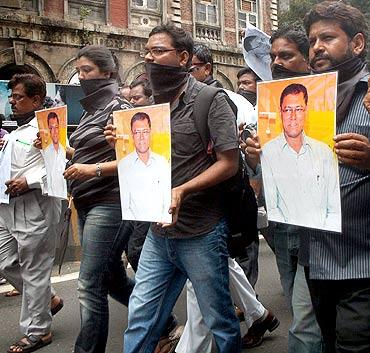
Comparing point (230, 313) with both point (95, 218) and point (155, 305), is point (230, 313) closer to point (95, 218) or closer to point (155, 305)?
point (155, 305)

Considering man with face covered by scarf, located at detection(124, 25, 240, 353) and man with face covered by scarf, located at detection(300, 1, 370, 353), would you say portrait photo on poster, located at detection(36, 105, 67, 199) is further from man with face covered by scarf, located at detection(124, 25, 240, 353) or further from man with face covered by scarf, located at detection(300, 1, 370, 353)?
man with face covered by scarf, located at detection(300, 1, 370, 353)

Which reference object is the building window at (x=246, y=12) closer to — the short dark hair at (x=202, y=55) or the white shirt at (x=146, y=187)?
the short dark hair at (x=202, y=55)

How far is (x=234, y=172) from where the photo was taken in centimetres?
284

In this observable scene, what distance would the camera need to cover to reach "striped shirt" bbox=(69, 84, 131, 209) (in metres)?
3.45

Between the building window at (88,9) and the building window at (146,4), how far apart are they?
1338 millimetres

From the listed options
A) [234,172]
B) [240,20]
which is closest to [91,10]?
[240,20]

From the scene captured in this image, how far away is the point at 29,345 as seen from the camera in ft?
13.4

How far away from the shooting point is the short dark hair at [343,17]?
2393mm

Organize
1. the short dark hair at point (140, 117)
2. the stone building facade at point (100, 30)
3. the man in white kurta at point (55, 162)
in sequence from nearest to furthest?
the short dark hair at point (140, 117) → the man in white kurta at point (55, 162) → the stone building facade at point (100, 30)

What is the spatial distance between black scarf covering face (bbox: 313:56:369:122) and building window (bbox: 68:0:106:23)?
16040 millimetres

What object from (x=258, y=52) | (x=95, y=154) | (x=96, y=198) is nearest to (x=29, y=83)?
(x=95, y=154)

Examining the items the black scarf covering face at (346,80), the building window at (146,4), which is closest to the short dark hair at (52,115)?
the black scarf covering face at (346,80)

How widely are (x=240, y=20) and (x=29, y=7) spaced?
10022 millimetres

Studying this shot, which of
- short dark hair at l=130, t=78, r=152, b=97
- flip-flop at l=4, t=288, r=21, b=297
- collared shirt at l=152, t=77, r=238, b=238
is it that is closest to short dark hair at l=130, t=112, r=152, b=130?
collared shirt at l=152, t=77, r=238, b=238
